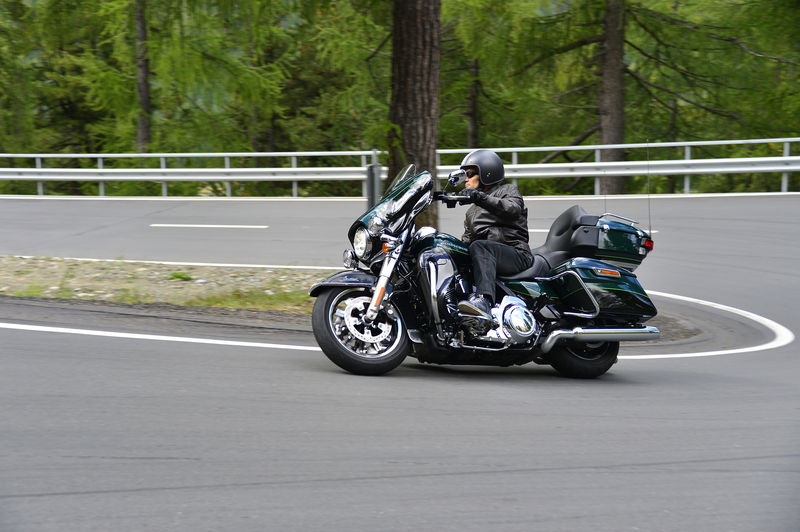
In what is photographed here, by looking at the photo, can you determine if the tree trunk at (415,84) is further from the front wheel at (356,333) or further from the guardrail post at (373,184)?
the front wheel at (356,333)

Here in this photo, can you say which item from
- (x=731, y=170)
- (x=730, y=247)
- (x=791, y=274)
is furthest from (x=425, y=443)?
(x=731, y=170)

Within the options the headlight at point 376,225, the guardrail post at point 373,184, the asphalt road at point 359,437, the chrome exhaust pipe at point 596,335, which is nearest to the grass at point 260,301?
the asphalt road at point 359,437

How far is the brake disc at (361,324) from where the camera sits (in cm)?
638

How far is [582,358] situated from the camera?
7.23m

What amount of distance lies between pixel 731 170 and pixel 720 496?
1654 centimetres

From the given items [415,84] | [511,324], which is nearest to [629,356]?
[511,324]

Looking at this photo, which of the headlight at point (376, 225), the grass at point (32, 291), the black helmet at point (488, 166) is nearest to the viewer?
the headlight at point (376, 225)

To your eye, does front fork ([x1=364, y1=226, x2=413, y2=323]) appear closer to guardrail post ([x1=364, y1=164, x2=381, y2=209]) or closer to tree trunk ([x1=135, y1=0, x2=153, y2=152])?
guardrail post ([x1=364, y1=164, x2=381, y2=209])

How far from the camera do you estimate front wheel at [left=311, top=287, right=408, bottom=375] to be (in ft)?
20.7

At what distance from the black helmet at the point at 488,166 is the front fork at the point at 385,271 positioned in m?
0.82

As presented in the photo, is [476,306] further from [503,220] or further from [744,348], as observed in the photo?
[744,348]

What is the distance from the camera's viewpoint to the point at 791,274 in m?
12.1

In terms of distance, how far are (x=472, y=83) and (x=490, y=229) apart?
21092 mm

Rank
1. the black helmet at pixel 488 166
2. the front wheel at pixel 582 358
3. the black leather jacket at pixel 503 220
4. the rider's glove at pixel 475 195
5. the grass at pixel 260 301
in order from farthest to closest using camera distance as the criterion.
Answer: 1. the grass at pixel 260 301
2. the front wheel at pixel 582 358
3. the black helmet at pixel 488 166
4. the black leather jacket at pixel 503 220
5. the rider's glove at pixel 475 195
